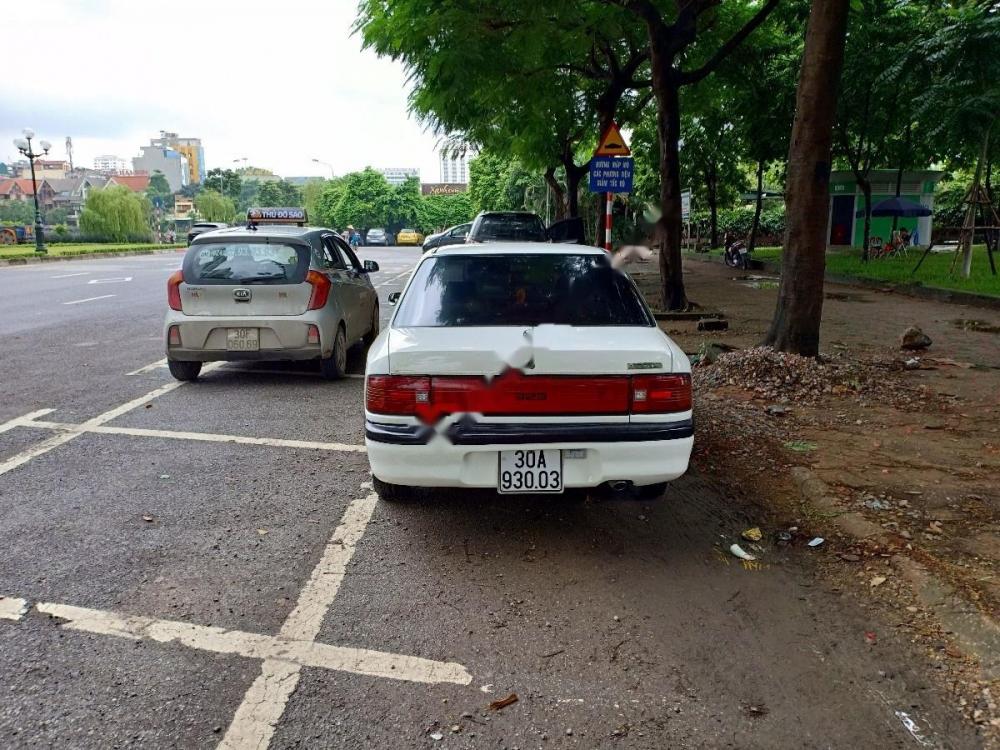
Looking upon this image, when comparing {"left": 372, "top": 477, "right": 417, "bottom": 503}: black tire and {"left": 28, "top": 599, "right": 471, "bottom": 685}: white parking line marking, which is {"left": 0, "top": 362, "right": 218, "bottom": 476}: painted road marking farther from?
{"left": 372, "top": 477, "right": 417, "bottom": 503}: black tire

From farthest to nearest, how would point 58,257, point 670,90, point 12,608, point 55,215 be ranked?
point 55,215 → point 58,257 → point 670,90 → point 12,608

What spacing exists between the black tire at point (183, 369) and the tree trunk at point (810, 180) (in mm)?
5868

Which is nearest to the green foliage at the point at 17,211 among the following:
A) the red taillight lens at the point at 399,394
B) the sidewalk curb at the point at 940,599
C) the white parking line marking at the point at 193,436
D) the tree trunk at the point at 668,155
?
the tree trunk at the point at 668,155

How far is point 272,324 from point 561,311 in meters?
4.01

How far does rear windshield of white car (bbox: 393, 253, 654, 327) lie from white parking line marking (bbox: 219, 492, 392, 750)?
1.16 metres

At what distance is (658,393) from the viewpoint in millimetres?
3711

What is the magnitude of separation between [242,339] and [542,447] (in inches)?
187

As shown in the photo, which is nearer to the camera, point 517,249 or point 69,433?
point 517,249

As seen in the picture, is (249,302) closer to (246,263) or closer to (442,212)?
(246,263)

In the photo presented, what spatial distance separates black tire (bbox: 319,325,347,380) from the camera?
7.92 meters

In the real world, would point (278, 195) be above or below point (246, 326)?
above

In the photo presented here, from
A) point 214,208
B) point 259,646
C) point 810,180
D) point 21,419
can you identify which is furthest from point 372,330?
point 214,208

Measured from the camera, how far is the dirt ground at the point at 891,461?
11.1 ft

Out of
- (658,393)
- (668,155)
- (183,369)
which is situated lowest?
(183,369)
